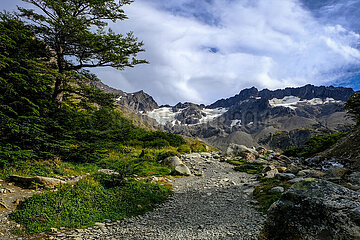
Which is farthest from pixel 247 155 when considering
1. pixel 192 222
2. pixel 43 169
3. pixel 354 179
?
pixel 43 169

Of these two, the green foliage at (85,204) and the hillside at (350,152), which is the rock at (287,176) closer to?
the hillside at (350,152)

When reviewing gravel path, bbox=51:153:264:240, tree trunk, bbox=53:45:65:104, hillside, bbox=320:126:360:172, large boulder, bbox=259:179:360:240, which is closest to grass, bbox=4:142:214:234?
gravel path, bbox=51:153:264:240

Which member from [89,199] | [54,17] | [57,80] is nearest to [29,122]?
[57,80]

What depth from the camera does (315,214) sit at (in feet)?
10.2

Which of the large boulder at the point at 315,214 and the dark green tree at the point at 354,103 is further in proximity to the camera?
the dark green tree at the point at 354,103

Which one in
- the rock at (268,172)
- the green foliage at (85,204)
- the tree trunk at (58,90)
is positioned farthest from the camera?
the rock at (268,172)

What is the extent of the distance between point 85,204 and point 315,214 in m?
6.51

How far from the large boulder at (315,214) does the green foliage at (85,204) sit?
485 centimetres

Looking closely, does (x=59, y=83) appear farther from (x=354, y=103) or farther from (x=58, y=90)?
(x=354, y=103)

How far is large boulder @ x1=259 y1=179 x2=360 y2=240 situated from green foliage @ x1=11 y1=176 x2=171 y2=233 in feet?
15.9

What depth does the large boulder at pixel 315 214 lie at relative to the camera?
2771mm

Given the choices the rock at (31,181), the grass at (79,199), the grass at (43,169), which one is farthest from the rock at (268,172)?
the rock at (31,181)

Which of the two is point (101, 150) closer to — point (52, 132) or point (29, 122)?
point (52, 132)

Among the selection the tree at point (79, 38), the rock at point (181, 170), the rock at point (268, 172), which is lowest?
the rock at point (181, 170)
